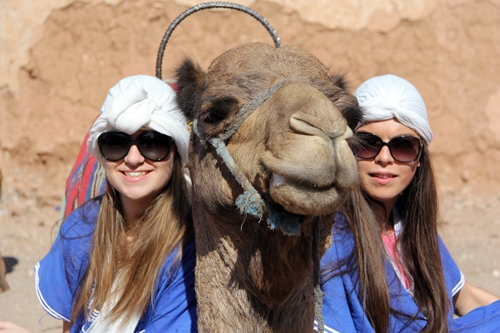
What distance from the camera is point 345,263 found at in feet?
9.02

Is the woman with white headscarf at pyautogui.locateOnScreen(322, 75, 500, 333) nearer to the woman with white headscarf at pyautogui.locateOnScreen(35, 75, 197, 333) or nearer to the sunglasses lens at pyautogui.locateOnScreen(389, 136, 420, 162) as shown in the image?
the sunglasses lens at pyautogui.locateOnScreen(389, 136, 420, 162)

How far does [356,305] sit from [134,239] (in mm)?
982

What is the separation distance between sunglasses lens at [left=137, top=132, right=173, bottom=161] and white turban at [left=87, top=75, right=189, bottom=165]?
0.10 ft

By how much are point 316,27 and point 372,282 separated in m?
4.65

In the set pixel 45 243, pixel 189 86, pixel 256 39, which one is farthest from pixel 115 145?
pixel 256 39

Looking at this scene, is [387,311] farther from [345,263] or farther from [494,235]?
[494,235]

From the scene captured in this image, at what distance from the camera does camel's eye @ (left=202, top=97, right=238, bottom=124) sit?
79.7 inches

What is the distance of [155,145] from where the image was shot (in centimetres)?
279

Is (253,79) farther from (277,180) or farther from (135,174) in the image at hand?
(135,174)

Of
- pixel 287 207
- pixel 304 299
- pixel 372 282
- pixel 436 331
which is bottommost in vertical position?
pixel 436 331

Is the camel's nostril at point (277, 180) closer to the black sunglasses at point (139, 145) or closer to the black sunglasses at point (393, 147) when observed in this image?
the black sunglasses at point (139, 145)

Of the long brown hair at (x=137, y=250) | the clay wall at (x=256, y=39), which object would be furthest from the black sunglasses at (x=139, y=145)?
the clay wall at (x=256, y=39)

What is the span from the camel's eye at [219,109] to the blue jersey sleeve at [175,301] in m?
0.80

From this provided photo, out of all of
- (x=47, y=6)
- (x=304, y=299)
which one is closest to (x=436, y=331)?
(x=304, y=299)
